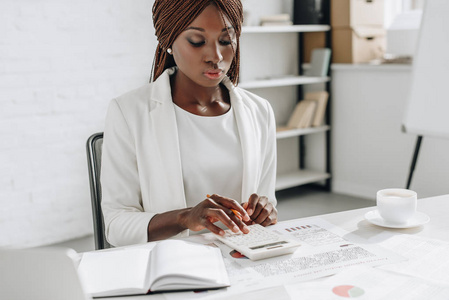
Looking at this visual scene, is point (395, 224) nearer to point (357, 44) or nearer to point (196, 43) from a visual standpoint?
point (196, 43)

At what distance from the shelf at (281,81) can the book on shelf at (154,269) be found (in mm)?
2490

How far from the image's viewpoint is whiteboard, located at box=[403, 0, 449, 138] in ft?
8.63

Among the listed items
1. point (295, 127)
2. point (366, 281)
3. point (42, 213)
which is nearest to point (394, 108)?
point (295, 127)

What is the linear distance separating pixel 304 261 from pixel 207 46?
1.92ft

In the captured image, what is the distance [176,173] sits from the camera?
1308 millimetres

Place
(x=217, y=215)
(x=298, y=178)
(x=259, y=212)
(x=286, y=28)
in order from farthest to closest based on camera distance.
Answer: (x=298, y=178) < (x=286, y=28) < (x=259, y=212) < (x=217, y=215)

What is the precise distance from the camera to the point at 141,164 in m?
1.31

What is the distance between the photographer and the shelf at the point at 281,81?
344 cm

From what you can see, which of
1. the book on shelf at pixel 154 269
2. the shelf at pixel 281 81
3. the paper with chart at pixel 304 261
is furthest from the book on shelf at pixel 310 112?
the book on shelf at pixel 154 269

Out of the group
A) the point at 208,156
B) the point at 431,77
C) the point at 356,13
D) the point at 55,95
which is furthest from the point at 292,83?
the point at 208,156

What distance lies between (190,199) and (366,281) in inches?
24.0

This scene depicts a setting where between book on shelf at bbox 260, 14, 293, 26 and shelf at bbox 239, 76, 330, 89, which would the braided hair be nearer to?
shelf at bbox 239, 76, 330, 89

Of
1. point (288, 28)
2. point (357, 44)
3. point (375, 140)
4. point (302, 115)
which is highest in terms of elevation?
point (288, 28)

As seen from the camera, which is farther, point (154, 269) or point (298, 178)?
point (298, 178)
